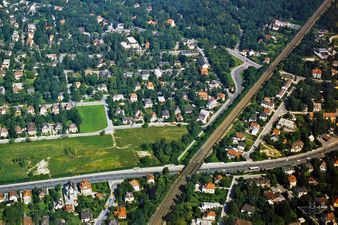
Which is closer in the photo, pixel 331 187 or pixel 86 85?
pixel 331 187

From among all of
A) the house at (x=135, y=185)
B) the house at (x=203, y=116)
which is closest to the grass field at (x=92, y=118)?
the house at (x=203, y=116)

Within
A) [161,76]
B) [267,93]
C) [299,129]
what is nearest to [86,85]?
[161,76]

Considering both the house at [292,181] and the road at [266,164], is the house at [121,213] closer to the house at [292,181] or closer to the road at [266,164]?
the road at [266,164]

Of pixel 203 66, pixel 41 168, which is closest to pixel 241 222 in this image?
pixel 41 168

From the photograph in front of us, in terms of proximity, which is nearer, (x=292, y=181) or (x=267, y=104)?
(x=292, y=181)

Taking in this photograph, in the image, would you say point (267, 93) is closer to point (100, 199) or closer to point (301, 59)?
point (301, 59)

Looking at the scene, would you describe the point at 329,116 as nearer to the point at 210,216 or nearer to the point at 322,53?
the point at 322,53
